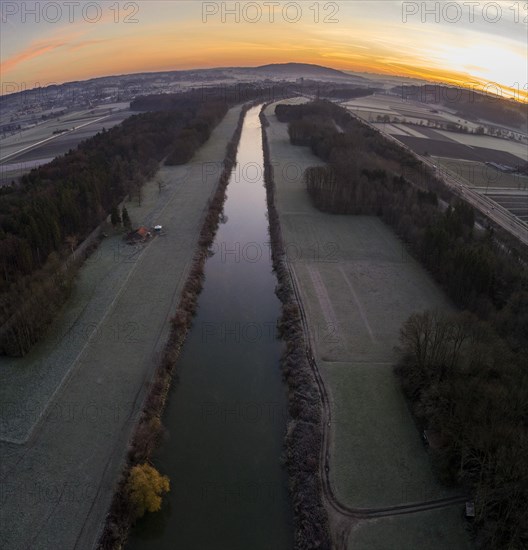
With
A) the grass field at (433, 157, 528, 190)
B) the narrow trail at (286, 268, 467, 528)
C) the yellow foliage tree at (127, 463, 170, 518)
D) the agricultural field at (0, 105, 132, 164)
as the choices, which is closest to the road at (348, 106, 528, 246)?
the grass field at (433, 157, 528, 190)

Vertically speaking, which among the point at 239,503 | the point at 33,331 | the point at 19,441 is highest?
the point at 33,331

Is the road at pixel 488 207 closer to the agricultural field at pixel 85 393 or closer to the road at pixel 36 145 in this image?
the agricultural field at pixel 85 393

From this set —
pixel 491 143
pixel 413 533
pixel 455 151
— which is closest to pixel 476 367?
pixel 413 533

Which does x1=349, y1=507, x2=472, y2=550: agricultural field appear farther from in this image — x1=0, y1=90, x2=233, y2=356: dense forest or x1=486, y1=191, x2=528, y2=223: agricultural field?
x1=486, y1=191, x2=528, y2=223: agricultural field

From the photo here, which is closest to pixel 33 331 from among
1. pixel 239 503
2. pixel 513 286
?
pixel 239 503

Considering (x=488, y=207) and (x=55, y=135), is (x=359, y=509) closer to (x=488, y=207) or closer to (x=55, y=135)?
(x=488, y=207)

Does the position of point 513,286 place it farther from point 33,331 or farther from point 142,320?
point 33,331
